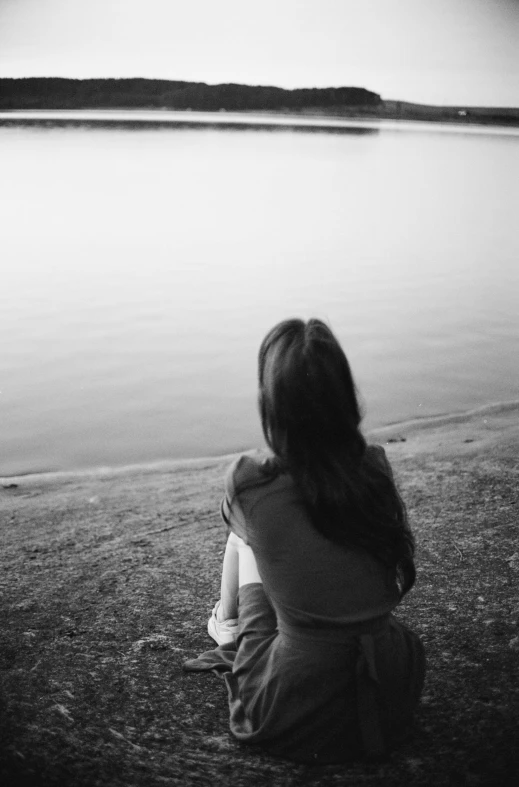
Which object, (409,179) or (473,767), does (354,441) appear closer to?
(473,767)

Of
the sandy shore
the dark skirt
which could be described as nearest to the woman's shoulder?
the dark skirt

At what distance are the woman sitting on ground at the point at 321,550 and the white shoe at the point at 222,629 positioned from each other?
0.53 m

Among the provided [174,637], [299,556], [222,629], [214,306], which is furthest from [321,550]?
[214,306]

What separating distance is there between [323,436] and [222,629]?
3.28 feet

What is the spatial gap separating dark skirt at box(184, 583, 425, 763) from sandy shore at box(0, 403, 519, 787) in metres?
0.08

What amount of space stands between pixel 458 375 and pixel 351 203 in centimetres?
1676

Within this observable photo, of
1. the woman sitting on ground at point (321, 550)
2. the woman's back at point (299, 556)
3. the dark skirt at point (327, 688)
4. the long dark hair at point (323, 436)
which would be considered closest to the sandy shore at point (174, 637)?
the dark skirt at point (327, 688)

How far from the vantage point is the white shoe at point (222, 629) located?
2455 mm

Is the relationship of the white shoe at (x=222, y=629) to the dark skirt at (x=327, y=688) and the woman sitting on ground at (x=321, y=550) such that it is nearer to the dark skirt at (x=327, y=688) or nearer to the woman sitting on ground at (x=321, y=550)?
the dark skirt at (x=327, y=688)

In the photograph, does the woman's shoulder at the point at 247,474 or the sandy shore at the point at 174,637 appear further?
the sandy shore at the point at 174,637

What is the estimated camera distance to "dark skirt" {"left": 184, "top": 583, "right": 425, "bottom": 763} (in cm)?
183

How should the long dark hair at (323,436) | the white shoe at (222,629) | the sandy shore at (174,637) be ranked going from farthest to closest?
the white shoe at (222,629) < the sandy shore at (174,637) < the long dark hair at (323,436)

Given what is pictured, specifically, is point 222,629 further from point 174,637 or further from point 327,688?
point 327,688

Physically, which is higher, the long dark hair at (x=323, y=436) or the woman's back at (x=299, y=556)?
the long dark hair at (x=323, y=436)
